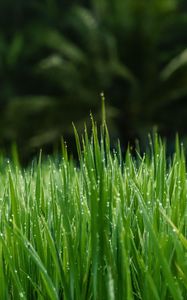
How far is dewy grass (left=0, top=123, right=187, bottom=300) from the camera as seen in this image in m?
1.00

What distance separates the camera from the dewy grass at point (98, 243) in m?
1.00

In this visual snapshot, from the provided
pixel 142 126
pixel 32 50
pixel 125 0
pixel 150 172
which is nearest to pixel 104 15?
pixel 125 0

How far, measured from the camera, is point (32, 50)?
46.2 ft

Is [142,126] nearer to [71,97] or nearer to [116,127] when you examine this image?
[116,127]

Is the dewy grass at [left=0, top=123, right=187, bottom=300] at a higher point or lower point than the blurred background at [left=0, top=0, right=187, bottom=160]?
lower

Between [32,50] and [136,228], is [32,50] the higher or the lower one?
the higher one

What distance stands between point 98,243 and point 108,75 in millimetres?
11845

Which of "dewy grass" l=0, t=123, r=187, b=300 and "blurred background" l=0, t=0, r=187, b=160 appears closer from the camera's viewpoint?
"dewy grass" l=0, t=123, r=187, b=300

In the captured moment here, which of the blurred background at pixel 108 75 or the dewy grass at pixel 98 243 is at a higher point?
the blurred background at pixel 108 75

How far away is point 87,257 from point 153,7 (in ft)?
40.1

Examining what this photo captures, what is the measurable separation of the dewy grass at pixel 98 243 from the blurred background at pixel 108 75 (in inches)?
424

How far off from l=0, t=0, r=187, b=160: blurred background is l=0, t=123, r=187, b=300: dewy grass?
1078 centimetres

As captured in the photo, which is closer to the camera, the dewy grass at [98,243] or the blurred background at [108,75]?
the dewy grass at [98,243]

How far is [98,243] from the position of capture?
102 centimetres
